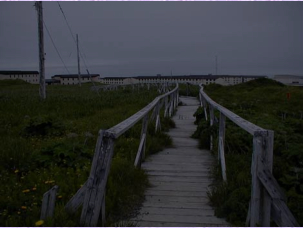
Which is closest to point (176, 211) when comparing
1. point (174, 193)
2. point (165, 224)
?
point (165, 224)

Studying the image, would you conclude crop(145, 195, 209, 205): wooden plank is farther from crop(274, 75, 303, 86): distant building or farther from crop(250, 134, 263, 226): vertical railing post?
crop(274, 75, 303, 86): distant building

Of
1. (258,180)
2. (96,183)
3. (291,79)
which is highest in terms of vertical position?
(291,79)

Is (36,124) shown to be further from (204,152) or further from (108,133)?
(108,133)

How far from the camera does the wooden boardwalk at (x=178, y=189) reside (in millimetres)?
3723

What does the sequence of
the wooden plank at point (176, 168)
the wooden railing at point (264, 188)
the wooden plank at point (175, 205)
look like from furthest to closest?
the wooden plank at point (176, 168) → the wooden plank at point (175, 205) → the wooden railing at point (264, 188)

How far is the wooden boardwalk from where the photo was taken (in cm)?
372

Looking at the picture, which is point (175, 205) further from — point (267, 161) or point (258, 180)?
point (267, 161)

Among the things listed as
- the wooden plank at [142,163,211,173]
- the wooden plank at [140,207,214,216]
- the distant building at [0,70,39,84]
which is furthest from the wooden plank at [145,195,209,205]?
the distant building at [0,70,39,84]

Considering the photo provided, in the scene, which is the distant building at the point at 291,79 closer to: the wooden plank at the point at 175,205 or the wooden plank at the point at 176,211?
the wooden plank at the point at 175,205

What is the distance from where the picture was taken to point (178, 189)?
4.74 m

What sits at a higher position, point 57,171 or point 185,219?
point 57,171

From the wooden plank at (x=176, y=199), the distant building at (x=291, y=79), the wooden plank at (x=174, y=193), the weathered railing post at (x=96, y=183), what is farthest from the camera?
the distant building at (x=291, y=79)

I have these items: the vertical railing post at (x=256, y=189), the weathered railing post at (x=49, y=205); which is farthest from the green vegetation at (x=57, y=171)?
the vertical railing post at (x=256, y=189)

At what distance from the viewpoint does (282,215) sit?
2.59m
